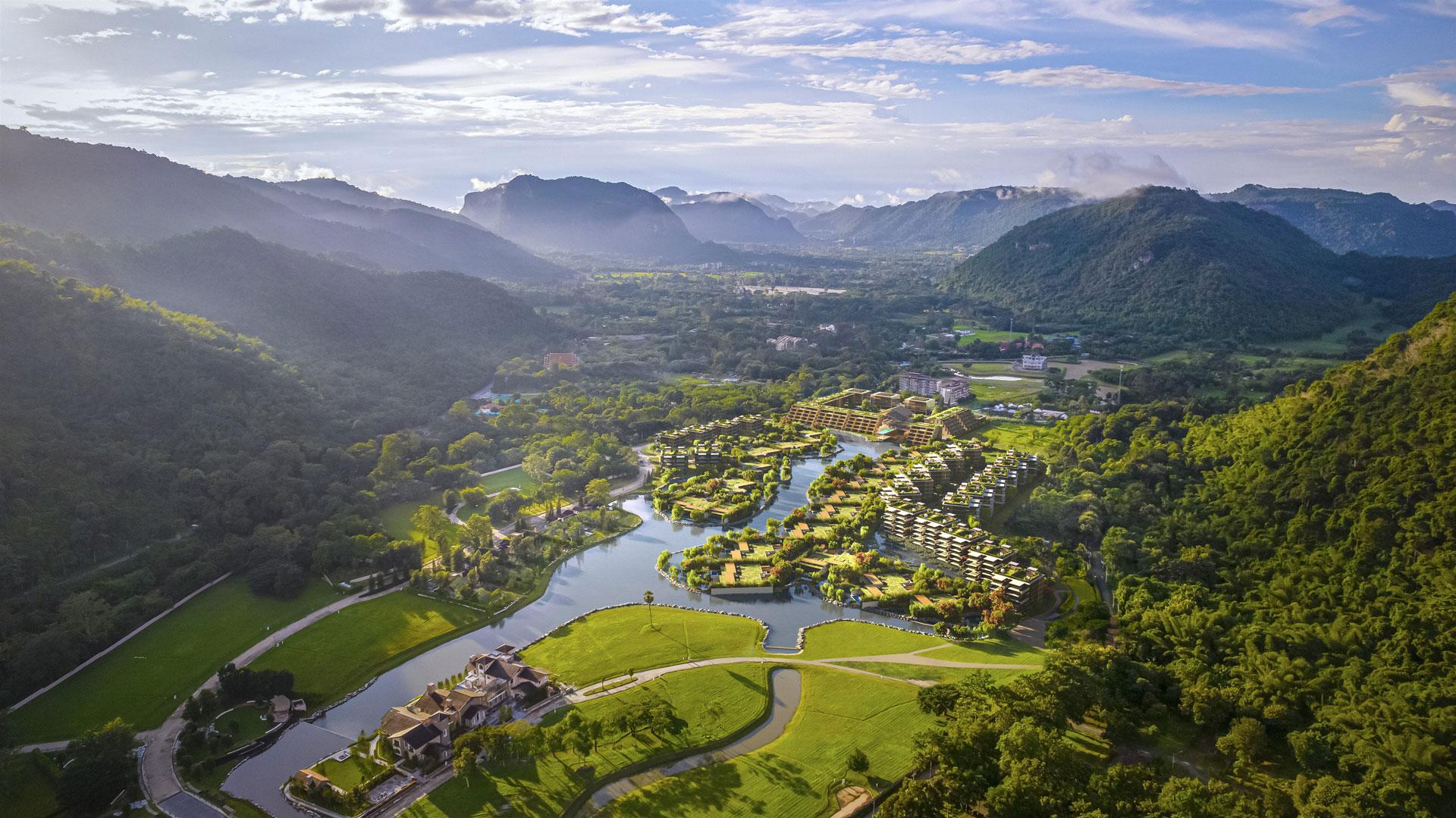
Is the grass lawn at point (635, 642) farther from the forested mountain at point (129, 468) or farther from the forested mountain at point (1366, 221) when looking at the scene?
the forested mountain at point (1366, 221)

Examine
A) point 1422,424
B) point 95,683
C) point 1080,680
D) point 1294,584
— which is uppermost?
point 1422,424

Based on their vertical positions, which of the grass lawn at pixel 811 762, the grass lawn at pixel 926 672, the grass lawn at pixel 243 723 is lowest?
the grass lawn at pixel 243 723

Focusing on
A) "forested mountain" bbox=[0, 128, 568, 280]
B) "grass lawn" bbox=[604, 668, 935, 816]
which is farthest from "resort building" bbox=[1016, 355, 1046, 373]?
"forested mountain" bbox=[0, 128, 568, 280]

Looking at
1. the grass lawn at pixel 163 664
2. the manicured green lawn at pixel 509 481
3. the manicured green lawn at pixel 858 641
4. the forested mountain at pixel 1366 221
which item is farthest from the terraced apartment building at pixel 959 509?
the forested mountain at pixel 1366 221

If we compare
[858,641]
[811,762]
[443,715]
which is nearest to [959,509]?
[858,641]

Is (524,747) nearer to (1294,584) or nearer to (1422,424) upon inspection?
(1294,584)

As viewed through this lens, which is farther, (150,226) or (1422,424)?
(150,226)

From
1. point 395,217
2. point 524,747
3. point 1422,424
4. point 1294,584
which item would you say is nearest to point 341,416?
point 524,747
